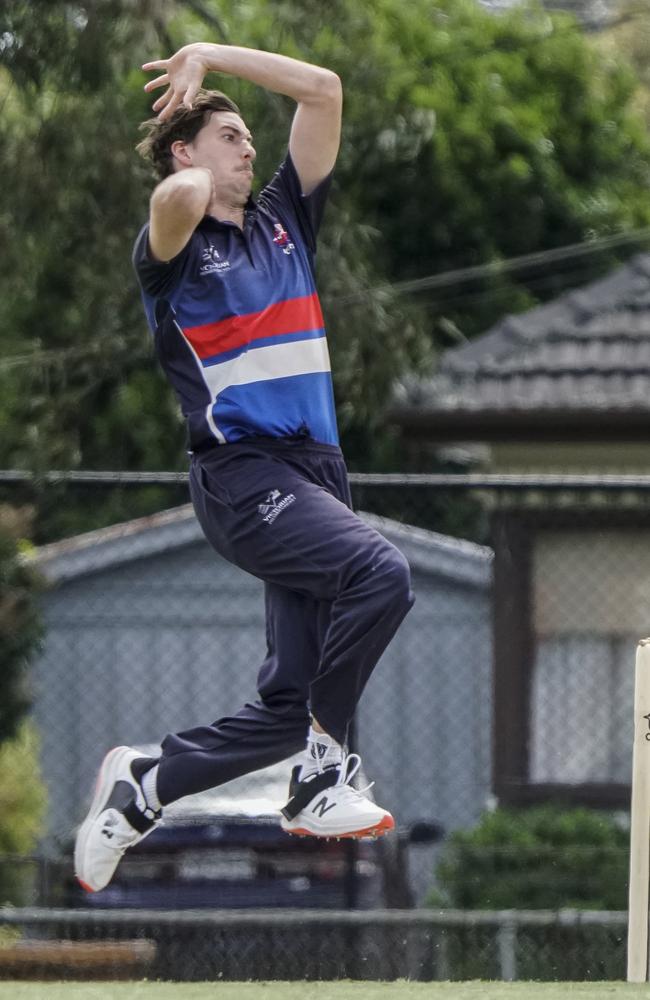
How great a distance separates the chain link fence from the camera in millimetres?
5922

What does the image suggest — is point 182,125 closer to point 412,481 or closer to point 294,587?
point 294,587

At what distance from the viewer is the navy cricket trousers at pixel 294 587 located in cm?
385

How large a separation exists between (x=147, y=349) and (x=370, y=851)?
278cm

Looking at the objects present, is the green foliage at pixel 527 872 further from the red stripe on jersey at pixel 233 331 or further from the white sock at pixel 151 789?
the red stripe on jersey at pixel 233 331

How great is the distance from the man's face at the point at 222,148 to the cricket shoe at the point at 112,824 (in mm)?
1390

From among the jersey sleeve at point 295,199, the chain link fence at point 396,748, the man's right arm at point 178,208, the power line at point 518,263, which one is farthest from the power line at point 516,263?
the man's right arm at point 178,208

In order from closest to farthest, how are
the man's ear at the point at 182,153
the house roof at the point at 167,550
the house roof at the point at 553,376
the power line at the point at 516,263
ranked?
the man's ear at the point at 182,153, the house roof at the point at 167,550, the house roof at the point at 553,376, the power line at the point at 516,263

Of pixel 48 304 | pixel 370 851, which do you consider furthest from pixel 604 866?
pixel 48 304

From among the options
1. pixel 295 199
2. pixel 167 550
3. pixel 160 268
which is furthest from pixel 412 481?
pixel 167 550

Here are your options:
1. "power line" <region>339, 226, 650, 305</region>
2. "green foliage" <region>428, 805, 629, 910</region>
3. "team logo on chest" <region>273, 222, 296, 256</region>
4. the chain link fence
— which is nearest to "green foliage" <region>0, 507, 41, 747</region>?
the chain link fence

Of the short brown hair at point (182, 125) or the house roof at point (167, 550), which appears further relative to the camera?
the house roof at point (167, 550)

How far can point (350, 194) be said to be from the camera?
1407 cm

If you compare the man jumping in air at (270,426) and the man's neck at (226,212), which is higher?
the man's neck at (226,212)

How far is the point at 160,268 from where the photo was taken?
3.82 metres
